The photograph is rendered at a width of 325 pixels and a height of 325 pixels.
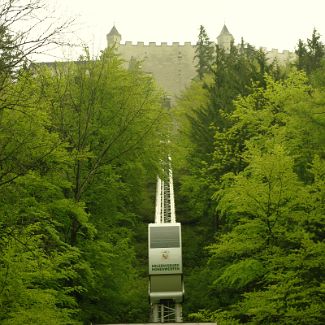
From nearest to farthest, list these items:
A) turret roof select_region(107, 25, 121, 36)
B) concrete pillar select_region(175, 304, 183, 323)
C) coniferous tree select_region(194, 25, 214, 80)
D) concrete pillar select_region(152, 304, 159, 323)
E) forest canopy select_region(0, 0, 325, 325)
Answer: forest canopy select_region(0, 0, 325, 325) < concrete pillar select_region(175, 304, 183, 323) < concrete pillar select_region(152, 304, 159, 323) < coniferous tree select_region(194, 25, 214, 80) < turret roof select_region(107, 25, 121, 36)

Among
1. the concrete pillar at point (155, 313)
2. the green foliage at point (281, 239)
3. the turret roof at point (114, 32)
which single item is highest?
the turret roof at point (114, 32)

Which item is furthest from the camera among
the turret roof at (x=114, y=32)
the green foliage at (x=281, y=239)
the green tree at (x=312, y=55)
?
the turret roof at (x=114, y=32)

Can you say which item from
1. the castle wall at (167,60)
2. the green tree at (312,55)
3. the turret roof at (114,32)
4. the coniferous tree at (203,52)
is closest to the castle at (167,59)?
the castle wall at (167,60)

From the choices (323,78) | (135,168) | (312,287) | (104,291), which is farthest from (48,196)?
(323,78)

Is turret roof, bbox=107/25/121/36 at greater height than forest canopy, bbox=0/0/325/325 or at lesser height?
greater

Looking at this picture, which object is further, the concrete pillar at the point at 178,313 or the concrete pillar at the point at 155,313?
the concrete pillar at the point at 155,313

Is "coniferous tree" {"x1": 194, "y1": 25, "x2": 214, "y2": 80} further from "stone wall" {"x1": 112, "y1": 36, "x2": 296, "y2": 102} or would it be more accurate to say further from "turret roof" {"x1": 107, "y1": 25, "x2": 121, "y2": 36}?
"turret roof" {"x1": 107, "y1": 25, "x2": 121, "y2": 36}

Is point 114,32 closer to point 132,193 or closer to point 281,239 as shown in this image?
point 132,193

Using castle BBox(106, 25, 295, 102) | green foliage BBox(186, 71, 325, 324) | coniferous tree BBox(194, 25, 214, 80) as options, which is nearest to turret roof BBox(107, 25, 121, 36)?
castle BBox(106, 25, 295, 102)

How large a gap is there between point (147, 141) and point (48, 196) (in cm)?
567

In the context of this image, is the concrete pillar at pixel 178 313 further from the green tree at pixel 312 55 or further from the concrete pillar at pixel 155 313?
the green tree at pixel 312 55

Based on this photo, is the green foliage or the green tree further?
the green tree

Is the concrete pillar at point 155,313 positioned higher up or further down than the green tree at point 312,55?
further down

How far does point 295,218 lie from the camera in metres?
16.3
